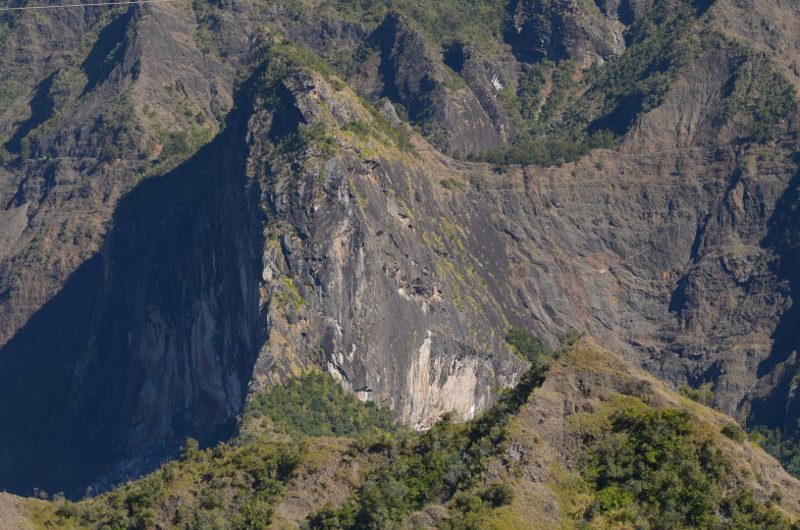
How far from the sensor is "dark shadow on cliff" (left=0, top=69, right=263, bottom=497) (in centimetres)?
16600

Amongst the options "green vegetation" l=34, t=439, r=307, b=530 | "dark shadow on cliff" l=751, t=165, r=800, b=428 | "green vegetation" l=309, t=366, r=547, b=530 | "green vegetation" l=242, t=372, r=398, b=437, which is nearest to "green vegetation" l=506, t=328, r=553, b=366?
"dark shadow on cliff" l=751, t=165, r=800, b=428

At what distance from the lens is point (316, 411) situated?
15138cm

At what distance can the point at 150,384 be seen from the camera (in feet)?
584

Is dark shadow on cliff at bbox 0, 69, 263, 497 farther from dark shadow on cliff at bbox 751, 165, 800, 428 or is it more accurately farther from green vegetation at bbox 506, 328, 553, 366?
dark shadow on cliff at bbox 751, 165, 800, 428

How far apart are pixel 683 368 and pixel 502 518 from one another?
381 feet

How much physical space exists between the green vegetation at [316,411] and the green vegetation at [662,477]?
191ft

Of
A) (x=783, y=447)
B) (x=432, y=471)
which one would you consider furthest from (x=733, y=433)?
(x=783, y=447)

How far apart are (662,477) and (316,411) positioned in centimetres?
6948

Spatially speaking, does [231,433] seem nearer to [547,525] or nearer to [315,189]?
[315,189]

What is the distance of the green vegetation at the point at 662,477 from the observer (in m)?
82.1

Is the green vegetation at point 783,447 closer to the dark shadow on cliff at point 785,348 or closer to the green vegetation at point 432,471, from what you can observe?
the dark shadow on cliff at point 785,348

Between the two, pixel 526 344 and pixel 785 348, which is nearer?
pixel 526 344

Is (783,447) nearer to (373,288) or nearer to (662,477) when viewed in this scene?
(373,288)

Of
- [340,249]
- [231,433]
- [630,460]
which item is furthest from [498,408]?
[340,249]
